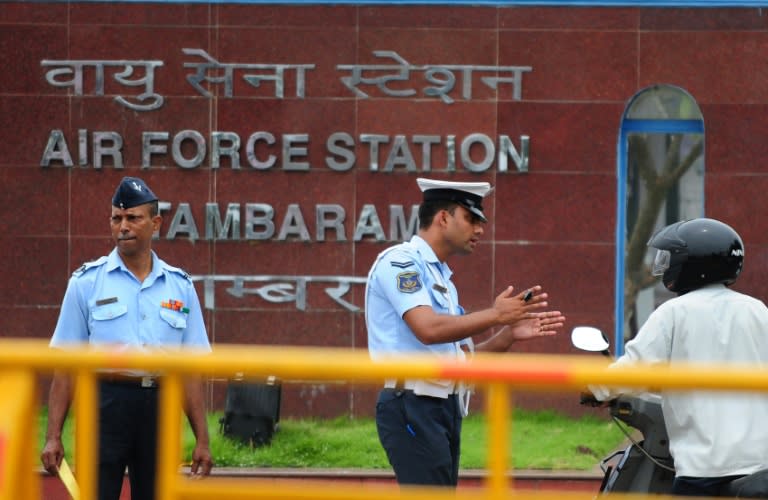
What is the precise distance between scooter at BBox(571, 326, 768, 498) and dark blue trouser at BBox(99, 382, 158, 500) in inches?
70.6

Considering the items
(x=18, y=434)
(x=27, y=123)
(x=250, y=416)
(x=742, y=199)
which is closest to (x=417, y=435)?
(x=18, y=434)

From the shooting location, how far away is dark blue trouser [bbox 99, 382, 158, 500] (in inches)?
245

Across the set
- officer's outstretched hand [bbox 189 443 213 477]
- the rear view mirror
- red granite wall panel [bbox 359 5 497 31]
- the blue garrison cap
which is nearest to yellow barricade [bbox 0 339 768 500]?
the rear view mirror

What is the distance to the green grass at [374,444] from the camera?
10938 mm

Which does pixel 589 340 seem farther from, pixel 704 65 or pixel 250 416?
pixel 704 65

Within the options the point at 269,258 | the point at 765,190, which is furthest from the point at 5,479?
the point at 765,190

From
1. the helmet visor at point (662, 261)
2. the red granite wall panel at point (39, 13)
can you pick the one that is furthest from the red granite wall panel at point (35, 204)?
the helmet visor at point (662, 261)

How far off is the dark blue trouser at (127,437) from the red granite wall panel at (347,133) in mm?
6657

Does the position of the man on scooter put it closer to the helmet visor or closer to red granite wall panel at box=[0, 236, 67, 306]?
the helmet visor

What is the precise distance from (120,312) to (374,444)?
5.36 m

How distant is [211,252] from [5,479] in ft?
30.6

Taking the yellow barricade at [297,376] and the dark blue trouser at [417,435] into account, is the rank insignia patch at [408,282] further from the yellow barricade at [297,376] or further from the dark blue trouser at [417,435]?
the yellow barricade at [297,376]

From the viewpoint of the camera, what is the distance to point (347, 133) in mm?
12977

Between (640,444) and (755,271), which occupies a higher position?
(755,271)
